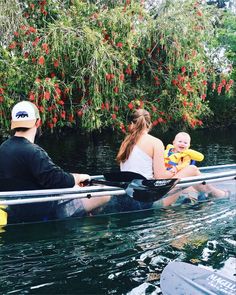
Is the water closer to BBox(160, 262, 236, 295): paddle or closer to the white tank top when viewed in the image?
BBox(160, 262, 236, 295): paddle

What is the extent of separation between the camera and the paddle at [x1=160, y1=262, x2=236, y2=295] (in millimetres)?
3127

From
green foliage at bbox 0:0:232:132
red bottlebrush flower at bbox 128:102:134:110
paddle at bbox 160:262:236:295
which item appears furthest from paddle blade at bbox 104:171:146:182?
red bottlebrush flower at bbox 128:102:134:110

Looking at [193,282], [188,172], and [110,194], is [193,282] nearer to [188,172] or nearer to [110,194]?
[110,194]

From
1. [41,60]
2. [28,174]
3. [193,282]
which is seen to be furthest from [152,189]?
[41,60]

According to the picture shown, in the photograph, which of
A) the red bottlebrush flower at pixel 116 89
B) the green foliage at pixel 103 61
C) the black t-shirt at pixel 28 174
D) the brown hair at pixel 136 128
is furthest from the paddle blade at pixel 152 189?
the red bottlebrush flower at pixel 116 89

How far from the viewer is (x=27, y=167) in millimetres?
4137

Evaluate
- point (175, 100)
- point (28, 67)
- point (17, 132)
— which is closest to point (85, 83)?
point (28, 67)

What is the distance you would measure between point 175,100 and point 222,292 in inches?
337

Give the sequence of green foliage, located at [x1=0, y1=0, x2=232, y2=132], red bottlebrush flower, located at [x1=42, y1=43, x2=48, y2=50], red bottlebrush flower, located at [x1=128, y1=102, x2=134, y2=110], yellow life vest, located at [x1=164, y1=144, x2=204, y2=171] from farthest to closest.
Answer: red bottlebrush flower, located at [x1=128, y1=102, x2=134, y2=110] → green foliage, located at [x1=0, y1=0, x2=232, y2=132] → red bottlebrush flower, located at [x1=42, y1=43, x2=48, y2=50] → yellow life vest, located at [x1=164, y1=144, x2=204, y2=171]

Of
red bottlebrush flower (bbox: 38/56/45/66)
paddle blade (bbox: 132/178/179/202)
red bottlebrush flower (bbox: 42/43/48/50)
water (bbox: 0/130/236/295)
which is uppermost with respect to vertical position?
red bottlebrush flower (bbox: 42/43/48/50)

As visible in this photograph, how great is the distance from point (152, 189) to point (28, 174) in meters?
1.49

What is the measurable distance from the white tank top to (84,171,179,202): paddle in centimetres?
21

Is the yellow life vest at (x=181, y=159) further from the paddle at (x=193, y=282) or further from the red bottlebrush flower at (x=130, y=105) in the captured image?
the red bottlebrush flower at (x=130, y=105)

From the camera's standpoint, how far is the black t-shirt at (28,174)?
4082 millimetres
